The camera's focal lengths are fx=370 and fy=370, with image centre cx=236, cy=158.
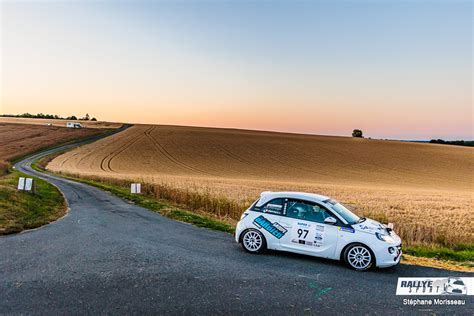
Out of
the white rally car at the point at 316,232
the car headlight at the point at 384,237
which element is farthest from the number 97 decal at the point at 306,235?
the car headlight at the point at 384,237

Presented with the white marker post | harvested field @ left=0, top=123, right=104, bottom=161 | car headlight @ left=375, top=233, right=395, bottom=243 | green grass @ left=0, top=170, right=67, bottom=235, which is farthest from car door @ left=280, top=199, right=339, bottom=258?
Answer: harvested field @ left=0, top=123, right=104, bottom=161

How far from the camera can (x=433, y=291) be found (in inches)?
298

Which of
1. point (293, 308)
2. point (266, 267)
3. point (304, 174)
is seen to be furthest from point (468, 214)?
point (304, 174)

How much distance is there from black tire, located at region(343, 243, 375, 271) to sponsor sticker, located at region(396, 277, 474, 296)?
77cm

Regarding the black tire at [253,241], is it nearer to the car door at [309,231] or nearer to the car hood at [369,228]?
the car door at [309,231]

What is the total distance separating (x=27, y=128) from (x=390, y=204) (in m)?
89.1

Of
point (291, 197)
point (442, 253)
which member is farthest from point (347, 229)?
point (442, 253)

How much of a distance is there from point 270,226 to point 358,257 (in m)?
2.25

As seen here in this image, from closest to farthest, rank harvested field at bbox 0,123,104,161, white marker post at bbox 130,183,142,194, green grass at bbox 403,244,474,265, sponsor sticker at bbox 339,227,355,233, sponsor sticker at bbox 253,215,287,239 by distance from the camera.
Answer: sponsor sticker at bbox 339,227,355,233 < sponsor sticker at bbox 253,215,287,239 < green grass at bbox 403,244,474,265 < white marker post at bbox 130,183,142,194 < harvested field at bbox 0,123,104,161

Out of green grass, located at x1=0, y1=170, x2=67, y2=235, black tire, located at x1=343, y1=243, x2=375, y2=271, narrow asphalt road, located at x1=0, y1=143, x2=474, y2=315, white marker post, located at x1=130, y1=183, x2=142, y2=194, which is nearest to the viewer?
narrow asphalt road, located at x1=0, y1=143, x2=474, y2=315

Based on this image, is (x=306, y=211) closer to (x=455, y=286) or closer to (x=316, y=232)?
(x=316, y=232)

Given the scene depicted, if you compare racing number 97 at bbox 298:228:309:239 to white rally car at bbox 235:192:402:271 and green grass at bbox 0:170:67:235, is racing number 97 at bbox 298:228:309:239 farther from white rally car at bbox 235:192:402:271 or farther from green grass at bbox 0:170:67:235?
green grass at bbox 0:170:67:235

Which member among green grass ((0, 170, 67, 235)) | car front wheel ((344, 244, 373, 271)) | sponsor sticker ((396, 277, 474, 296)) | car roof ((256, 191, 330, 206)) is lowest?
green grass ((0, 170, 67, 235))

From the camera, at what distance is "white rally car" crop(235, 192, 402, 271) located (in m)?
8.64
